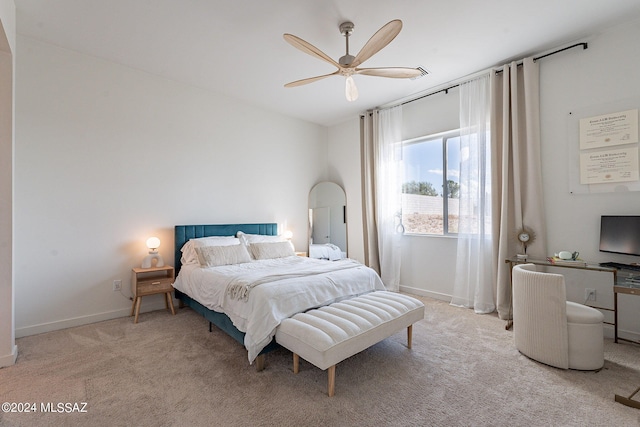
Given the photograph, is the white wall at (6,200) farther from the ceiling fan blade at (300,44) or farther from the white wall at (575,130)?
the white wall at (575,130)

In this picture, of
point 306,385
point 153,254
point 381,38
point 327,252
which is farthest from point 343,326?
point 327,252

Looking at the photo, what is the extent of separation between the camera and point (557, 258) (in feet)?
9.73

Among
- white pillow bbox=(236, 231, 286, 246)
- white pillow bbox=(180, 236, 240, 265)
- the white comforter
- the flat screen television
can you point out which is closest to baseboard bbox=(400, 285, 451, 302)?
the white comforter

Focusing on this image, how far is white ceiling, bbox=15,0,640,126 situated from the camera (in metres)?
2.52

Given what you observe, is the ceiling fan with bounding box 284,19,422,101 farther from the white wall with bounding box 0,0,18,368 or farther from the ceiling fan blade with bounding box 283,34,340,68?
the white wall with bounding box 0,0,18,368

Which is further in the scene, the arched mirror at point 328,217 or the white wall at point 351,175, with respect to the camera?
the arched mirror at point 328,217

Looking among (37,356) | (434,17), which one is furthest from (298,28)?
(37,356)

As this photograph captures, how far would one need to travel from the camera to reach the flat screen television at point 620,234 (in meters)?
2.62

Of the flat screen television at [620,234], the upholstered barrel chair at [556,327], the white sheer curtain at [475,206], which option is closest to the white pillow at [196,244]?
the white sheer curtain at [475,206]

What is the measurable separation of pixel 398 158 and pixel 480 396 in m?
3.42

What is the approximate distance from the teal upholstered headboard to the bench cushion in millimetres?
2290

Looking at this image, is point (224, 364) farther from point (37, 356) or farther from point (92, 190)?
point (92, 190)

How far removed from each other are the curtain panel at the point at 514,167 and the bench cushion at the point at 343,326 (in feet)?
5.11

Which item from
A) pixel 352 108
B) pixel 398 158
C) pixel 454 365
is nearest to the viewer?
pixel 454 365
